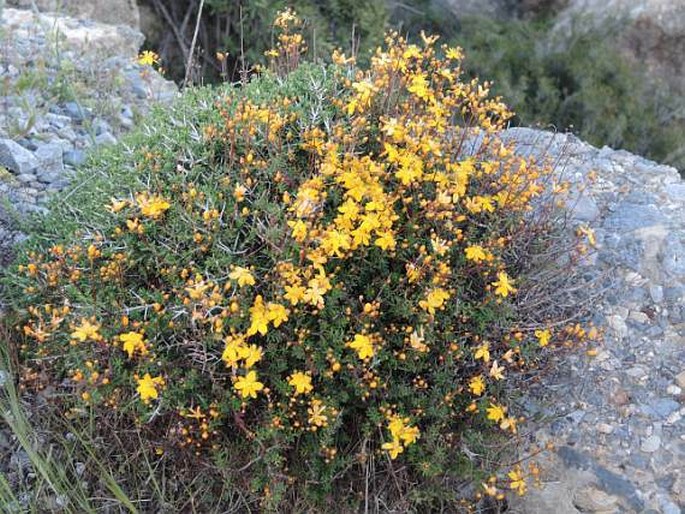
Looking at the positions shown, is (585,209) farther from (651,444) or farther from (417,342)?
(417,342)

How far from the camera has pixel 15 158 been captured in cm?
387

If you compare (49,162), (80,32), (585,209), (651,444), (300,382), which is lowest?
(80,32)

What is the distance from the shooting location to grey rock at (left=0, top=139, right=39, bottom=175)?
3.86m

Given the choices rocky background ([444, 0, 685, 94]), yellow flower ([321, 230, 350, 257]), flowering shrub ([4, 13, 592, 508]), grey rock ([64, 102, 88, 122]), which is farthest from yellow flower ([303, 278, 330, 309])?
rocky background ([444, 0, 685, 94])

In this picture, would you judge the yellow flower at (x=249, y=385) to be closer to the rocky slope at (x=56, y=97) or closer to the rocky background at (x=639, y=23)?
the rocky slope at (x=56, y=97)

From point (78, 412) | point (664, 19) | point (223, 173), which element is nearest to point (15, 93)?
point (223, 173)

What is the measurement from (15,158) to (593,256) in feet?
8.35

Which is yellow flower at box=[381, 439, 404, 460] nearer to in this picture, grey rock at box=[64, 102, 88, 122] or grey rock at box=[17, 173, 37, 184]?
grey rock at box=[17, 173, 37, 184]

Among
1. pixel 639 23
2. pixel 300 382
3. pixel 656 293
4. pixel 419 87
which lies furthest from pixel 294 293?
pixel 639 23

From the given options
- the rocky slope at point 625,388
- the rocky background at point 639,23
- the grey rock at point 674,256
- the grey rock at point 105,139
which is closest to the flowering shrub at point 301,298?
the rocky slope at point 625,388

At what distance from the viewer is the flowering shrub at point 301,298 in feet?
8.70

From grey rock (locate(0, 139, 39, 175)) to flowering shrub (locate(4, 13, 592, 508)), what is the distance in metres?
0.91

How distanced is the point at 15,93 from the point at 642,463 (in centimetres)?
343

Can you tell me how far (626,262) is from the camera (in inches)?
139
